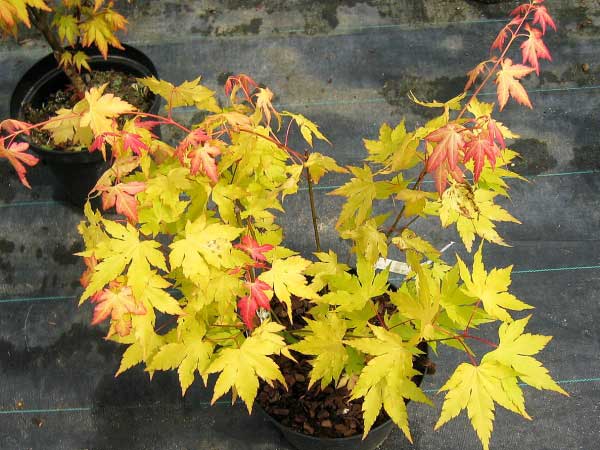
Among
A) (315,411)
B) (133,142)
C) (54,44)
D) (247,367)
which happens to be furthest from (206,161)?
(54,44)

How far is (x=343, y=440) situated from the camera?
1896mm

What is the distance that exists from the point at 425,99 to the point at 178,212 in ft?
7.33

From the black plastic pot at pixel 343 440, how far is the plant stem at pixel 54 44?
184 cm

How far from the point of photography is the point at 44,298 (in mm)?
2697

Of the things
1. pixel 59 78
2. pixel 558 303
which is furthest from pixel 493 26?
pixel 59 78

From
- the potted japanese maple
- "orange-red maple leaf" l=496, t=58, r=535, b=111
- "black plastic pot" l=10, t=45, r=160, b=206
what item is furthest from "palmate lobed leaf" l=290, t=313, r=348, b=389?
"black plastic pot" l=10, t=45, r=160, b=206

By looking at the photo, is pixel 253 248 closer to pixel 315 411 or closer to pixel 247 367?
pixel 247 367

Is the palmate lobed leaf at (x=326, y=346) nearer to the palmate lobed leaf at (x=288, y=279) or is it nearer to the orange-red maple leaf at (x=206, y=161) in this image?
the palmate lobed leaf at (x=288, y=279)

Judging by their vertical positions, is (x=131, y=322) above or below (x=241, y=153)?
below

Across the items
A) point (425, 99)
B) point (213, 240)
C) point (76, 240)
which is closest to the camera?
point (213, 240)

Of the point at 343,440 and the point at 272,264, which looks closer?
the point at 272,264

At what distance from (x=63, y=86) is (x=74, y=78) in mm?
246

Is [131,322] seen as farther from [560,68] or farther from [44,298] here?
[560,68]

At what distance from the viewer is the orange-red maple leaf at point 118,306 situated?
52.6 inches
